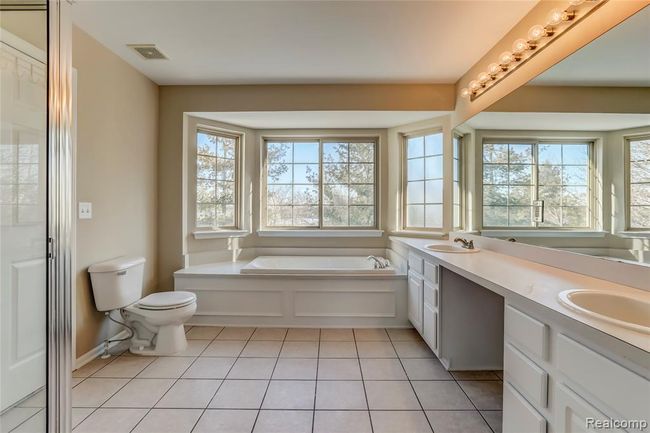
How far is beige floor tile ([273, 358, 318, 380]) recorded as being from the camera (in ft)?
6.56

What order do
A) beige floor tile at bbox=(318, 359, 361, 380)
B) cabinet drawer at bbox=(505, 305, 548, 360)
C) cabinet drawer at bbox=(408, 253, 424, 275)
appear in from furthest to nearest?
cabinet drawer at bbox=(408, 253, 424, 275), beige floor tile at bbox=(318, 359, 361, 380), cabinet drawer at bbox=(505, 305, 548, 360)

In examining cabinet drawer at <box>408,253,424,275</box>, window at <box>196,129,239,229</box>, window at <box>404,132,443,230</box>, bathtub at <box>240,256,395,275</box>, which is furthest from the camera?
window at <box>196,129,239,229</box>

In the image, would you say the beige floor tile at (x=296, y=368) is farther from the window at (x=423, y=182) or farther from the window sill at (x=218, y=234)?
the window at (x=423, y=182)

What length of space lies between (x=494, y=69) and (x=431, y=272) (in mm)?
1570

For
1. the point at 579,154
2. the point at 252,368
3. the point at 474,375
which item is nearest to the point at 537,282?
the point at 579,154

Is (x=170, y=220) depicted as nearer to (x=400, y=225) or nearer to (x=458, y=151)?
(x=400, y=225)

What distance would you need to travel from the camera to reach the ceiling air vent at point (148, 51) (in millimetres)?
2270

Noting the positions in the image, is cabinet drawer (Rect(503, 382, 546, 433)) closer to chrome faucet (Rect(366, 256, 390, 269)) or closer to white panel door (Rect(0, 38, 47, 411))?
chrome faucet (Rect(366, 256, 390, 269))

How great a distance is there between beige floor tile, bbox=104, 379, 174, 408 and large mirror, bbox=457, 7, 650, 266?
2527mm

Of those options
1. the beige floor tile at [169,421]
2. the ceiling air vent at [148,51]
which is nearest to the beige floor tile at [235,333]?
the beige floor tile at [169,421]

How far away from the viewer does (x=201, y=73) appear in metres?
2.73

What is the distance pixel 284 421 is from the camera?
1578 millimetres

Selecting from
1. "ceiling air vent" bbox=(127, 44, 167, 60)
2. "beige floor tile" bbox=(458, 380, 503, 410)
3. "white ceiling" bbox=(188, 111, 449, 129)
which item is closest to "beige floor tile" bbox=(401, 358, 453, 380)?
"beige floor tile" bbox=(458, 380, 503, 410)

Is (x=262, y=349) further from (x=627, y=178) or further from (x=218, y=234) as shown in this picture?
(x=627, y=178)
